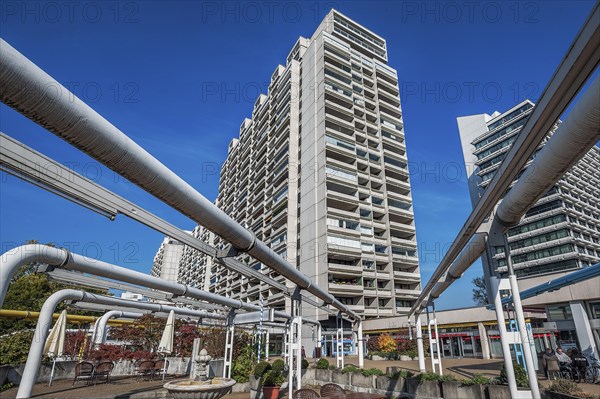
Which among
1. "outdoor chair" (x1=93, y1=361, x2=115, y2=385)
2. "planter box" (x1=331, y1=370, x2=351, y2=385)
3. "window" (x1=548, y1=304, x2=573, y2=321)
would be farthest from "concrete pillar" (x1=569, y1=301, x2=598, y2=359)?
"outdoor chair" (x1=93, y1=361, x2=115, y2=385)

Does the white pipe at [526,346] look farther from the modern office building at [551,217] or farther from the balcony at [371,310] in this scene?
the modern office building at [551,217]

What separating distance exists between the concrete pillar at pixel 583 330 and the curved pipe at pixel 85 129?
21.3 metres

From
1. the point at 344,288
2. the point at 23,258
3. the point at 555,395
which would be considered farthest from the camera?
the point at 344,288

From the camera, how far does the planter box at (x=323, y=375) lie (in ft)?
56.1

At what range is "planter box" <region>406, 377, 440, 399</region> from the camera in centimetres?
1111

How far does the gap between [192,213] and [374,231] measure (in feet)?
159

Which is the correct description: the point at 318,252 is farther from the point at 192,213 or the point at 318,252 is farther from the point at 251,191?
the point at 192,213

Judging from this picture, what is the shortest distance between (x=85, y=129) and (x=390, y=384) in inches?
541

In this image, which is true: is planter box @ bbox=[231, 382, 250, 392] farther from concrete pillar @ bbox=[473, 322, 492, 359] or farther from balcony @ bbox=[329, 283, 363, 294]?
balcony @ bbox=[329, 283, 363, 294]

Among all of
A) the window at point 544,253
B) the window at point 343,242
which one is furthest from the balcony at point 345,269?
the window at point 544,253

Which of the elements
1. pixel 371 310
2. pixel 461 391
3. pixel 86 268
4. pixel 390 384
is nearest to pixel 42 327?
pixel 86 268

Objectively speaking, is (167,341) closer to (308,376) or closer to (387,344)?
(308,376)

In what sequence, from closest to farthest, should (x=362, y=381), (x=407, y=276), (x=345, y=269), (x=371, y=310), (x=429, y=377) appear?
(x=429, y=377) → (x=362, y=381) → (x=345, y=269) → (x=371, y=310) → (x=407, y=276)

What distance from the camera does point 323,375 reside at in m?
17.4
